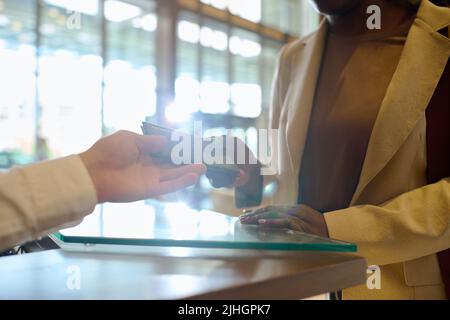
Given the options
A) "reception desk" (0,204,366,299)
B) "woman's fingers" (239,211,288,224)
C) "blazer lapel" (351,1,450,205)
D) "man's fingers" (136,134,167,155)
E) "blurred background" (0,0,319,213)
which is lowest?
"reception desk" (0,204,366,299)

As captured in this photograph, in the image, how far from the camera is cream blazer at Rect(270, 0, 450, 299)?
27.5 inches

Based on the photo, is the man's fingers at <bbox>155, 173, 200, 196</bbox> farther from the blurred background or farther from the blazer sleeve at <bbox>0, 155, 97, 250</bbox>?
the blurred background

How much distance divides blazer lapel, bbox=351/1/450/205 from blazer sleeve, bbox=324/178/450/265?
0.12 metres

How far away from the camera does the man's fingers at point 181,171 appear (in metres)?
0.56

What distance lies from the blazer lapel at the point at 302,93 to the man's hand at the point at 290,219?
13.5 inches

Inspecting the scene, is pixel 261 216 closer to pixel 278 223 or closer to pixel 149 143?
pixel 278 223

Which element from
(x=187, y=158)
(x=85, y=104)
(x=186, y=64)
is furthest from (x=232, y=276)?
(x=186, y=64)

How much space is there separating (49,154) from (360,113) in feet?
10.7

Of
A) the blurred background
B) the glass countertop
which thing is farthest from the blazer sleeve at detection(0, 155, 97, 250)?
the blurred background

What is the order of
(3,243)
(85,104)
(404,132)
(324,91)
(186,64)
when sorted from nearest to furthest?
(3,243) → (404,132) → (324,91) → (85,104) → (186,64)

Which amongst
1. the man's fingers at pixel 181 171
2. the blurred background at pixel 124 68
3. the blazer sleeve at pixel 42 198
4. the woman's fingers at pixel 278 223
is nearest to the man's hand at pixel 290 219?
the woman's fingers at pixel 278 223

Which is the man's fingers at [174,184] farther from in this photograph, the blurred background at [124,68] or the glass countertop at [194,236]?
the blurred background at [124,68]
